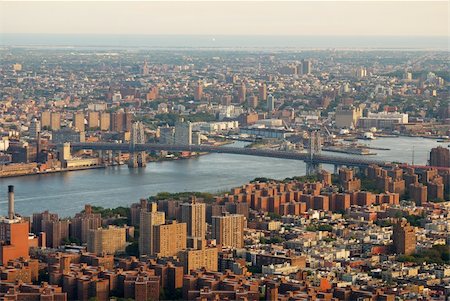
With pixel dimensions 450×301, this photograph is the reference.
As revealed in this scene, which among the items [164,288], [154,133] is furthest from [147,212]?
[154,133]

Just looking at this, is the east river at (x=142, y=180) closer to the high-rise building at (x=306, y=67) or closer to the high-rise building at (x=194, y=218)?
the high-rise building at (x=194, y=218)

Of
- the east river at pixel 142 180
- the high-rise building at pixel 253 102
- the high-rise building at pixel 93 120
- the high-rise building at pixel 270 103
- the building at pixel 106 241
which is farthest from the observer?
the high-rise building at pixel 253 102

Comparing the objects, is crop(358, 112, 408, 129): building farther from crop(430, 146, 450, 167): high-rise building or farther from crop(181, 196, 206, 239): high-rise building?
crop(181, 196, 206, 239): high-rise building

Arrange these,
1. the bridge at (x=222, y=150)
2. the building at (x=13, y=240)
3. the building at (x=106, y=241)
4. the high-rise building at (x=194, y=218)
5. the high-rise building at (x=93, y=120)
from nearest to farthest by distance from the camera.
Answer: the building at (x=13, y=240) < the building at (x=106, y=241) < the high-rise building at (x=194, y=218) < the bridge at (x=222, y=150) < the high-rise building at (x=93, y=120)

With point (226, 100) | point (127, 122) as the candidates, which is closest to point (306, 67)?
point (226, 100)

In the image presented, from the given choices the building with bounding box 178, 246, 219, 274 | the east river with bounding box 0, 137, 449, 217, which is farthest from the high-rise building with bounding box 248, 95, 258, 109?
the building with bounding box 178, 246, 219, 274

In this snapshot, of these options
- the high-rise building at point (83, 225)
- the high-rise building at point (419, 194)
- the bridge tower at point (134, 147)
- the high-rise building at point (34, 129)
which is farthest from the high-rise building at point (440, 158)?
the high-rise building at point (83, 225)

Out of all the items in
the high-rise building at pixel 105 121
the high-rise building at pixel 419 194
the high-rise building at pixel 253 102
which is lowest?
the high-rise building at pixel 253 102
